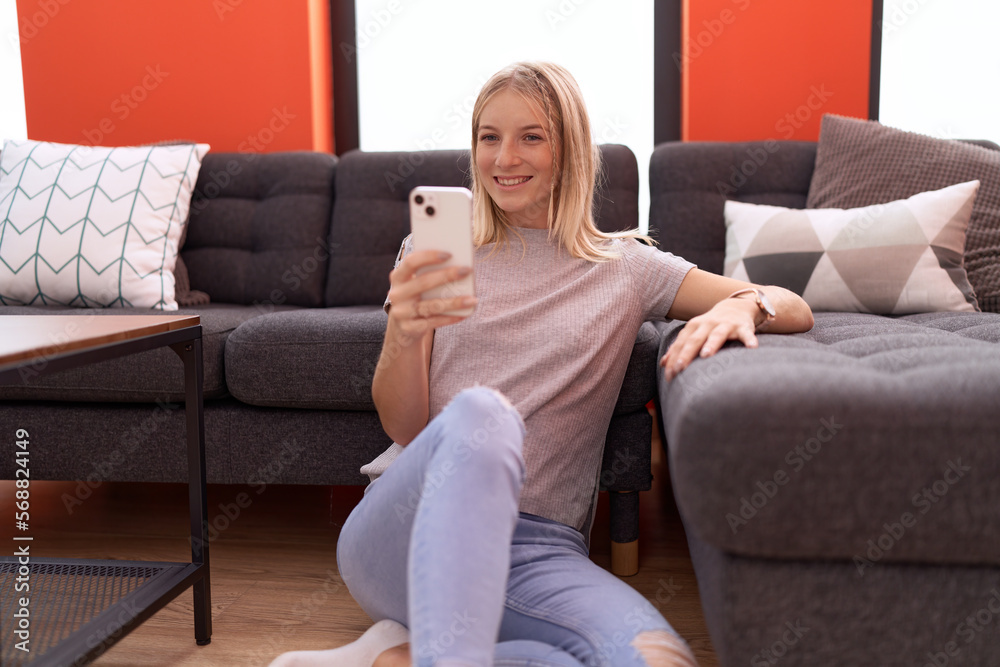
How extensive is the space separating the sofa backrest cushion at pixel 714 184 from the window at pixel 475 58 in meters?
0.48

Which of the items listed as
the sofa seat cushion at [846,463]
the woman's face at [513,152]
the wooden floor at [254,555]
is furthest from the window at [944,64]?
the sofa seat cushion at [846,463]

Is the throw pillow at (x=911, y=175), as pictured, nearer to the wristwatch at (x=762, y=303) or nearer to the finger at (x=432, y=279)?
the wristwatch at (x=762, y=303)

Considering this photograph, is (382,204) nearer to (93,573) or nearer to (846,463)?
(93,573)

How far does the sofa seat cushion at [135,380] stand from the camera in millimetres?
1344

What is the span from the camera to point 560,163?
3.38 feet

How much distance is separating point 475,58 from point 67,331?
6.17ft

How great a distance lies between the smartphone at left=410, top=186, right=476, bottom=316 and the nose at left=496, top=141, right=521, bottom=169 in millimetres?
207

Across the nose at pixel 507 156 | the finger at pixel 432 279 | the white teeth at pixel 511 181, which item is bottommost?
the finger at pixel 432 279

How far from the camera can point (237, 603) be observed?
1.25 meters

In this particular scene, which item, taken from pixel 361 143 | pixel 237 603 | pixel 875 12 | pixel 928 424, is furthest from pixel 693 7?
pixel 237 603

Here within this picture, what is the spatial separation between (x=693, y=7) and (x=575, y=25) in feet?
1.35

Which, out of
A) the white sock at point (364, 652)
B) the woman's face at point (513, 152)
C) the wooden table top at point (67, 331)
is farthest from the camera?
the woman's face at point (513, 152)

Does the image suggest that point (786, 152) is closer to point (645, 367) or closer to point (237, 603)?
point (645, 367)

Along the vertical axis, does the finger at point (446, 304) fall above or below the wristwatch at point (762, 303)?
above
